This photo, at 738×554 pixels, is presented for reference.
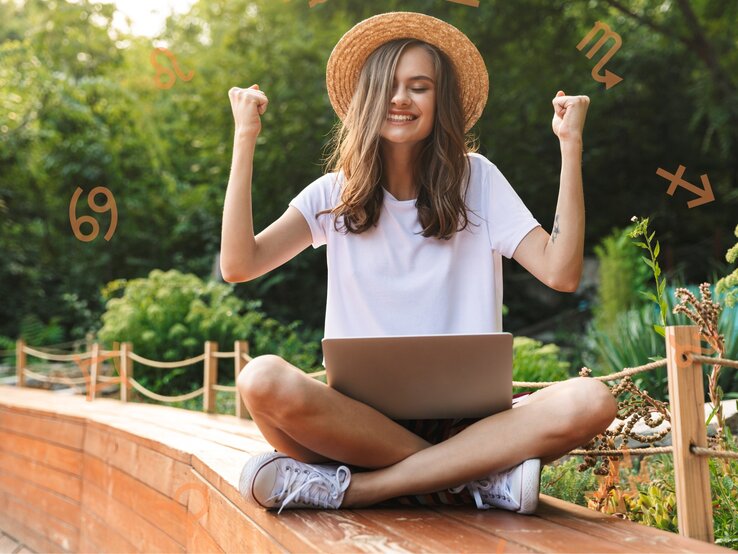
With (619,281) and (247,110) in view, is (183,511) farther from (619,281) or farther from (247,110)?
(619,281)

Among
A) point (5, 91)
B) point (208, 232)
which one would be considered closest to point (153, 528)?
point (208, 232)

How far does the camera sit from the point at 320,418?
5.31ft

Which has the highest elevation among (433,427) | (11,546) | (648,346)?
(648,346)

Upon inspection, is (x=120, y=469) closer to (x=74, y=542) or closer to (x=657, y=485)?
(x=74, y=542)

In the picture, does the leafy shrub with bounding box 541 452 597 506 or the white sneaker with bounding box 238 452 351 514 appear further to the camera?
the leafy shrub with bounding box 541 452 597 506

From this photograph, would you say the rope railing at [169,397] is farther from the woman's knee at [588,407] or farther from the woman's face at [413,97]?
the woman's knee at [588,407]

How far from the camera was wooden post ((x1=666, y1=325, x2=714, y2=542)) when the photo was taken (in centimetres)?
148

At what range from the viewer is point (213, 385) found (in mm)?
4527

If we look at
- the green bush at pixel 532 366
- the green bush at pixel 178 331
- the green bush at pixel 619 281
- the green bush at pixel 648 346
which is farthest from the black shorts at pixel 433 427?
the green bush at pixel 619 281

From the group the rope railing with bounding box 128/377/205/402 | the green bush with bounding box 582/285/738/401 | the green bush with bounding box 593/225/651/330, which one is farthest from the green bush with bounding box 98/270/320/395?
the green bush with bounding box 582/285/738/401

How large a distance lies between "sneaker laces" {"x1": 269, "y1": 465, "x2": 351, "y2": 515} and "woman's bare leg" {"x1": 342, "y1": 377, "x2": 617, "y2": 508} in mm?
34

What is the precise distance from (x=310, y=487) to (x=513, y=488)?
406mm

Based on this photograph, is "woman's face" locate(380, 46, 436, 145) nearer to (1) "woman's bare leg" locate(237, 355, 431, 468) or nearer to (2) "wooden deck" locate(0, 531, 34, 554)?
(1) "woman's bare leg" locate(237, 355, 431, 468)

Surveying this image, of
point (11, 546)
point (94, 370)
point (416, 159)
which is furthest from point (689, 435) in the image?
point (94, 370)
